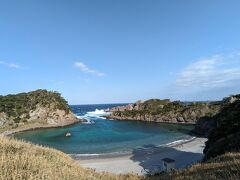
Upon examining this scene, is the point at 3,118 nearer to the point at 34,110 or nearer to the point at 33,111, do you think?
the point at 33,111

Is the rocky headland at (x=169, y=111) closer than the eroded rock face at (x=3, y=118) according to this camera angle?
No

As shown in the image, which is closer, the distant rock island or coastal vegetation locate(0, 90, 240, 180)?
coastal vegetation locate(0, 90, 240, 180)

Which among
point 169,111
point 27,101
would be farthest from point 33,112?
point 169,111

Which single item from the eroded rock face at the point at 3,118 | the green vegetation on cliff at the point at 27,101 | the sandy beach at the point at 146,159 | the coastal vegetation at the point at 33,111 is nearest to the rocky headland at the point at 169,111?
the coastal vegetation at the point at 33,111

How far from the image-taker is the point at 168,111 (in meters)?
138

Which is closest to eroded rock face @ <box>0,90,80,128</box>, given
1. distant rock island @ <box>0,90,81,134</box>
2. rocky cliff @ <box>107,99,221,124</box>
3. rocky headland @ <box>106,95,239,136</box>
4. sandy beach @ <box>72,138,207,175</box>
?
distant rock island @ <box>0,90,81,134</box>

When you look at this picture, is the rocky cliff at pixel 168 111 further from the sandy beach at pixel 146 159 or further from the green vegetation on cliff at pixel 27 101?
the sandy beach at pixel 146 159

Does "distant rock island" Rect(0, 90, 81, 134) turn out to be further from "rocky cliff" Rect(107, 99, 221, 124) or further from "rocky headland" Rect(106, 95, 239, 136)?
"rocky headland" Rect(106, 95, 239, 136)

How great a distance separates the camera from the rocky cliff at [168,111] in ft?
416

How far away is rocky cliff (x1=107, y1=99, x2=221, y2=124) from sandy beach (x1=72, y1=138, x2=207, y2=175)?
51.8 meters

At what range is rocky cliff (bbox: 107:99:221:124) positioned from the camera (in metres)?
127

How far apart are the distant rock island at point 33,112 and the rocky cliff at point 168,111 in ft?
113

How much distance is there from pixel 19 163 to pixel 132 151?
51.4 meters

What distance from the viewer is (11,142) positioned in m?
15.1
